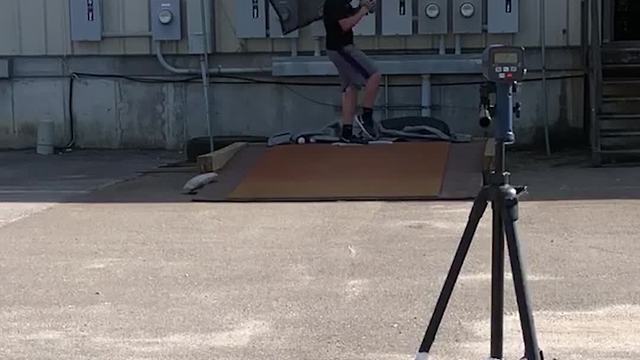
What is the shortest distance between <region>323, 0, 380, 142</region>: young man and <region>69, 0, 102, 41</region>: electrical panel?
13.8 feet

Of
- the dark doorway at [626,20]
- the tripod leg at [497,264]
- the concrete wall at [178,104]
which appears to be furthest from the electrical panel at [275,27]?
the tripod leg at [497,264]

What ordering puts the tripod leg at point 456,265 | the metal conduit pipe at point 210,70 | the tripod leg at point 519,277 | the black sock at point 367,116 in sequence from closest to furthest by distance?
1. the tripod leg at point 519,277
2. the tripod leg at point 456,265
3. the black sock at point 367,116
4. the metal conduit pipe at point 210,70

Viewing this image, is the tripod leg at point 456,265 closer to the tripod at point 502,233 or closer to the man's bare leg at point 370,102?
the tripod at point 502,233

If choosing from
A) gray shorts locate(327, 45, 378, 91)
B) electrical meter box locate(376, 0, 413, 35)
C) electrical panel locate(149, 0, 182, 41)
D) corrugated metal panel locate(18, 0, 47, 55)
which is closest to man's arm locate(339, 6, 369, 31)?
gray shorts locate(327, 45, 378, 91)

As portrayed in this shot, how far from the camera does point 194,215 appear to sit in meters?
8.96

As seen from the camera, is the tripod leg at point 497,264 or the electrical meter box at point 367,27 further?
the electrical meter box at point 367,27

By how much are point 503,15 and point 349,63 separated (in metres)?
2.82

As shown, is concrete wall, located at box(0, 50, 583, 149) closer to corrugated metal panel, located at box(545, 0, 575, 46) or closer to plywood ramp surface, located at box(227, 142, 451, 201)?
corrugated metal panel, located at box(545, 0, 575, 46)

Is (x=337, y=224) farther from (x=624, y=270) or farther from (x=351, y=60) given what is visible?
(x=351, y=60)

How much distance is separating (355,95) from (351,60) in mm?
420

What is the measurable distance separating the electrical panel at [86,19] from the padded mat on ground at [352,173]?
402 cm

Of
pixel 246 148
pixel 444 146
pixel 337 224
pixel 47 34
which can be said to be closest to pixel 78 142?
pixel 47 34

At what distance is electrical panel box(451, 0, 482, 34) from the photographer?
1362 cm

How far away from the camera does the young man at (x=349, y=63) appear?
1173 cm
